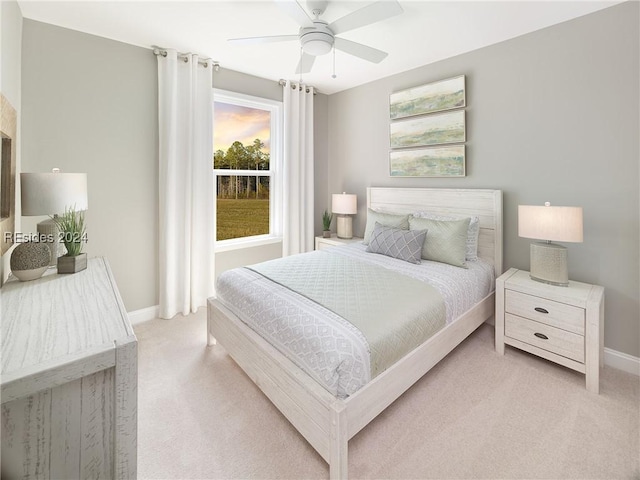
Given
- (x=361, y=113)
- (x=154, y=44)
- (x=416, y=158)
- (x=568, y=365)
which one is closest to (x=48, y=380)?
(x=568, y=365)

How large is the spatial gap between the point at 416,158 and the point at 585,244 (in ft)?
5.66

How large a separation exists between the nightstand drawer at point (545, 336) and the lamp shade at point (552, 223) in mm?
645

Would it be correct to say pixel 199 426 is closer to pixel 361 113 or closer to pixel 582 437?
pixel 582 437

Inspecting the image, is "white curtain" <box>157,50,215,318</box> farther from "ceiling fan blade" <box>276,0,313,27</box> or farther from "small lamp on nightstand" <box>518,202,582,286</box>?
"small lamp on nightstand" <box>518,202,582,286</box>

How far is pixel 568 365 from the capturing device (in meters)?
2.22

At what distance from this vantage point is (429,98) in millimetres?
3338

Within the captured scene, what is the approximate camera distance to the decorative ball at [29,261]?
1.56 m

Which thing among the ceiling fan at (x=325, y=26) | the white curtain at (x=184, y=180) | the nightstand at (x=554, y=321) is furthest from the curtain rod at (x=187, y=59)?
the nightstand at (x=554, y=321)

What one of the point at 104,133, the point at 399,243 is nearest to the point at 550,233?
the point at 399,243

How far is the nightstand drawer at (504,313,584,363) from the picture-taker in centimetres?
218

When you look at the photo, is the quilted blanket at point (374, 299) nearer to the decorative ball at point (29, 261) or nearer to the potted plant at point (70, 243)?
the potted plant at point (70, 243)

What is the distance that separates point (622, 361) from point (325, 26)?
3.31 m

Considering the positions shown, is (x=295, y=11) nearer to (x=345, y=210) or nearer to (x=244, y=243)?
(x=345, y=210)

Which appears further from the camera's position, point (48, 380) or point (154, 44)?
point (154, 44)
